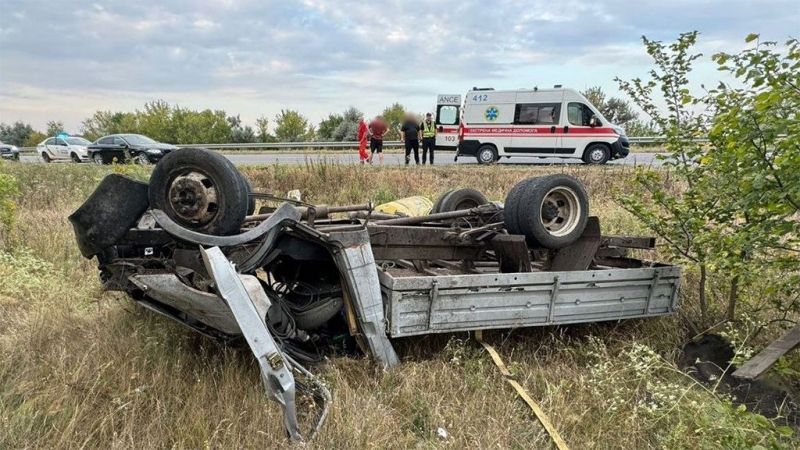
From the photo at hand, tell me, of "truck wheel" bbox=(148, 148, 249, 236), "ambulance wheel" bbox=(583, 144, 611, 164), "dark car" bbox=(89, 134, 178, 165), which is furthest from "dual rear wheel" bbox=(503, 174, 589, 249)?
"dark car" bbox=(89, 134, 178, 165)

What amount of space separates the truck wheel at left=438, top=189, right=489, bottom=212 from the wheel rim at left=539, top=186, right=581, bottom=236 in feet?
3.59

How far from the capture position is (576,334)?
3814 millimetres

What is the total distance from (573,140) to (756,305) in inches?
459

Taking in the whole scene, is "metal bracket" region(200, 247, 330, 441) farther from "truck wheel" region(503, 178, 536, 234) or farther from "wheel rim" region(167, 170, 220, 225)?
"truck wheel" region(503, 178, 536, 234)

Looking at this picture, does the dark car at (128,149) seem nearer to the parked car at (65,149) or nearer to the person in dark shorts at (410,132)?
the parked car at (65,149)

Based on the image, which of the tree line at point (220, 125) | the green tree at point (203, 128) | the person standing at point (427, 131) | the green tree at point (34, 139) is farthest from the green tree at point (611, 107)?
the green tree at point (34, 139)

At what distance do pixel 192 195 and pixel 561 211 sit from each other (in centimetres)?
236

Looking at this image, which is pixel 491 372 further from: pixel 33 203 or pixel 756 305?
pixel 33 203

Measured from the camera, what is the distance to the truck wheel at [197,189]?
105 inches

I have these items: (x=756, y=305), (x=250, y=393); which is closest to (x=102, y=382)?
(x=250, y=393)

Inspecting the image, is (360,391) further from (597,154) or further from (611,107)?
(611,107)

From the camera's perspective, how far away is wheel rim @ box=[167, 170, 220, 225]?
268 cm

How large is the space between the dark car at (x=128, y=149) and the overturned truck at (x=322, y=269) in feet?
49.7

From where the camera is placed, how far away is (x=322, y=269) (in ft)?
11.1
